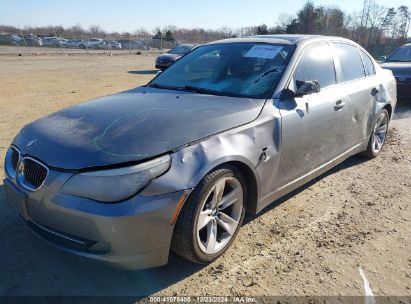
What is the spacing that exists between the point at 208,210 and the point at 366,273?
1282 millimetres

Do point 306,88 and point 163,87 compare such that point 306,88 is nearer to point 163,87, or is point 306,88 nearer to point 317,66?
point 317,66

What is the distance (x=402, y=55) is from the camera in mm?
10445

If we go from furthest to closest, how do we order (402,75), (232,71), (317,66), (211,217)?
(402,75) < (317,66) < (232,71) < (211,217)

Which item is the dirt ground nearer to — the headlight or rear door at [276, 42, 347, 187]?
rear door at [276, 42, 347, 187]

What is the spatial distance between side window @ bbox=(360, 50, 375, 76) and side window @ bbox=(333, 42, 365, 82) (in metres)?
0.14

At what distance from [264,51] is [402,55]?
8.45 m

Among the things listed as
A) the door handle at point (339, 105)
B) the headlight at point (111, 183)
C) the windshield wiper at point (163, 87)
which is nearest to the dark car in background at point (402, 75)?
the door handle at point (339, 105)

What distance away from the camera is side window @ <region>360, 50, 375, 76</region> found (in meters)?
4.93

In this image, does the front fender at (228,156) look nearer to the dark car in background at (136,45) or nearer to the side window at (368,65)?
the side window at (368,65)

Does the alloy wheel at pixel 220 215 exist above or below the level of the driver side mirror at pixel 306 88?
below

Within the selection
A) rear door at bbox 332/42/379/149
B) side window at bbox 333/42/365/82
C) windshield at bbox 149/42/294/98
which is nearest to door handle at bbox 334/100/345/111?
rear door at bbox 332/42/379/149

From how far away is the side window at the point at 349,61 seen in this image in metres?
4.35

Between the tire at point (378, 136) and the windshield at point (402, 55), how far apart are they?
5.74 m

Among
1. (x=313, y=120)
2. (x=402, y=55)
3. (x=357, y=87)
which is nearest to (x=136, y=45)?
(x=402, y=55)
